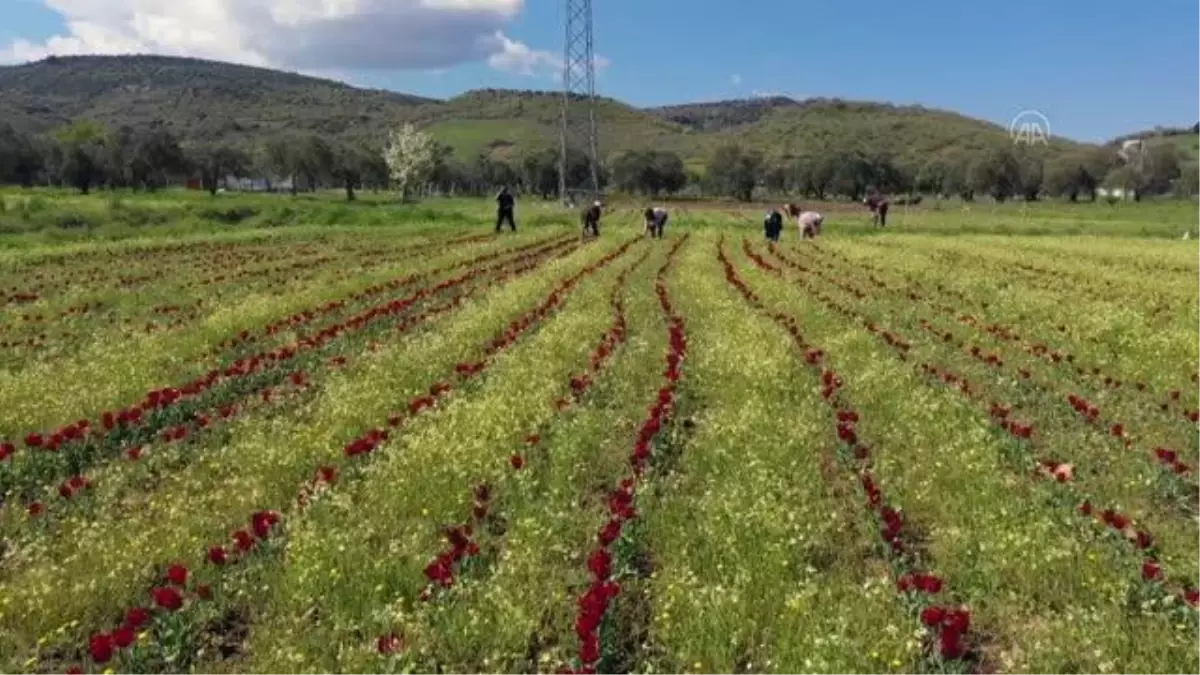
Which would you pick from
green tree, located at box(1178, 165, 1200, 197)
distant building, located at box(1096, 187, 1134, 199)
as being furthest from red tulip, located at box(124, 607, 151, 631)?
green tree, located at box(1178, 165, 1200, 197)

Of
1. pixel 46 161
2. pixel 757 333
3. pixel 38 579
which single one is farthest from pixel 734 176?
pixel 38 579

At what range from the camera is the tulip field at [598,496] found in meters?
6.24

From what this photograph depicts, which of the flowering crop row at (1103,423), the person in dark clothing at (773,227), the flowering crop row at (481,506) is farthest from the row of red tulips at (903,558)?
the person in dark clothing at (773,227)

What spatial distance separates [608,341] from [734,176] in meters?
178

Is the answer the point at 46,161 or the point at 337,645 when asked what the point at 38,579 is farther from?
the point at 46,161

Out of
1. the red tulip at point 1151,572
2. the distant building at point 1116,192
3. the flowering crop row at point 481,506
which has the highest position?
the red tulip at point 1151,572

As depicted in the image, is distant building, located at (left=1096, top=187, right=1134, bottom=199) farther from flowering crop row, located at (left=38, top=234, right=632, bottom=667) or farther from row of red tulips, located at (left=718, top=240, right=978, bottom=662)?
row of red tulips, located at (left=718, top=240, right=978, bottom=662)

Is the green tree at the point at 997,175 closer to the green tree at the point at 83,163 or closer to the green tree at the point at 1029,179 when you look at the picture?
the green tree at the point at 1029,179

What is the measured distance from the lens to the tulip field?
246 inches

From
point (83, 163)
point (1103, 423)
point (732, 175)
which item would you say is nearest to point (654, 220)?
point (1103, 423)

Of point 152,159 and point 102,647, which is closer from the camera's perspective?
point 102,647

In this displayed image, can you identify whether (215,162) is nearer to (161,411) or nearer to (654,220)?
(654,220)

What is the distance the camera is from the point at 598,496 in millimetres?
9328

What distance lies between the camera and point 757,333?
1764cm
